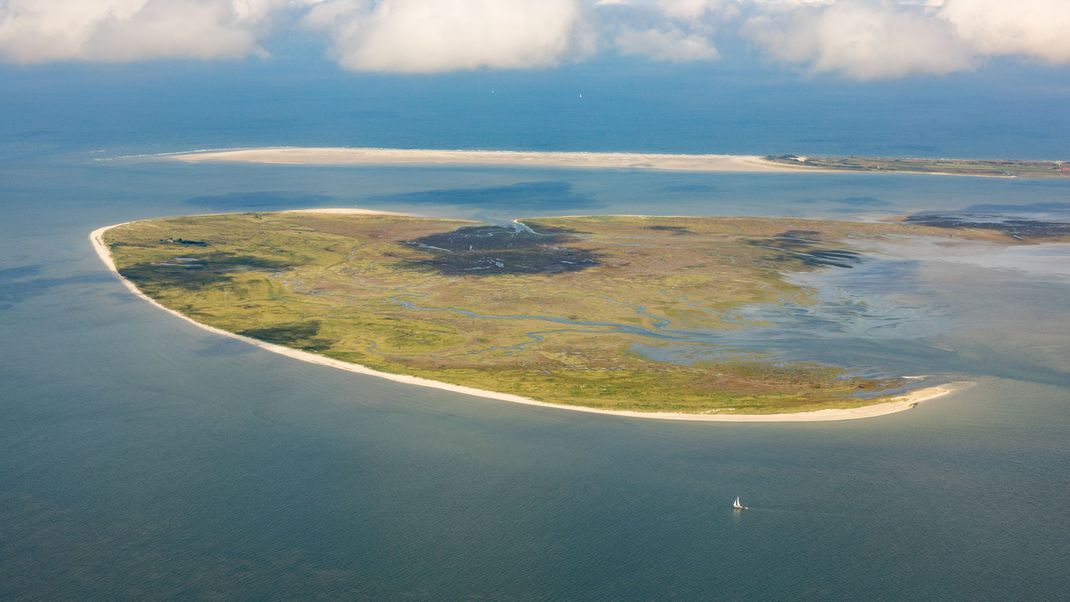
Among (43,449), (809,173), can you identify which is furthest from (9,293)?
(809,173)

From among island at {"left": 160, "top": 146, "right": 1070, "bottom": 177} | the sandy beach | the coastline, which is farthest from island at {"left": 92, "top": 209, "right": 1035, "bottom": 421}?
the sandy beach

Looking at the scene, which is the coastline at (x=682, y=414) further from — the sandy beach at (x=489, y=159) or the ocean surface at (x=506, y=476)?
the sandy beach at (x=489, y=159)

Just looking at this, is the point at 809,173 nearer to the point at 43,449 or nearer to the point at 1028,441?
the point at 1028,441

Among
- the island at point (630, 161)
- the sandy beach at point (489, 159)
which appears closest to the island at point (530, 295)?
the island at point (630, 161)

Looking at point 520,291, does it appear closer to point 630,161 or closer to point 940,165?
point 630,161

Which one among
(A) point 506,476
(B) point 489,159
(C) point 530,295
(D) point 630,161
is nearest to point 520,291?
(C) point 530,295

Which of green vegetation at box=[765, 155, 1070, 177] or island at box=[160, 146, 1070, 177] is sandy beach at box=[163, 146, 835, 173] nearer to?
island at box=[160, 146, 1070, 177]
